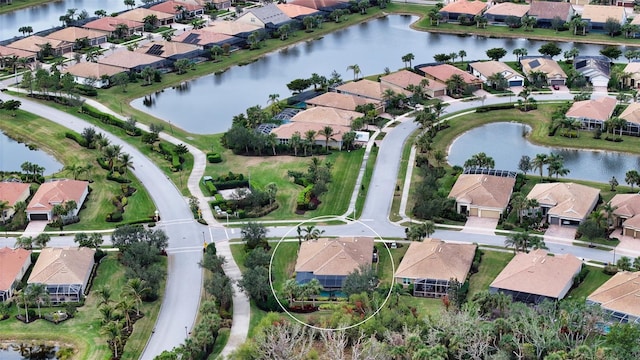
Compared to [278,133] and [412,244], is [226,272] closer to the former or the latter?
[412,244]

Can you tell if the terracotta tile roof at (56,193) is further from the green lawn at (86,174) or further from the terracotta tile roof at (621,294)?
the terracotta tile roof at (621,294)

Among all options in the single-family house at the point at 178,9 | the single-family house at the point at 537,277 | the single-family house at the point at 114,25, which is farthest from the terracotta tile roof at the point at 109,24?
the single-family house at the point at 537,277

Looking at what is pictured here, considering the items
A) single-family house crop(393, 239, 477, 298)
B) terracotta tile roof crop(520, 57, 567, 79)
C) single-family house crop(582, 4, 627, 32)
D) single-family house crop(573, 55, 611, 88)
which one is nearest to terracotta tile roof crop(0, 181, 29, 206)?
single-family house crop(393, 239, 477, 298)

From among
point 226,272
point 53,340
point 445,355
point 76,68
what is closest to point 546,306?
point 445,355

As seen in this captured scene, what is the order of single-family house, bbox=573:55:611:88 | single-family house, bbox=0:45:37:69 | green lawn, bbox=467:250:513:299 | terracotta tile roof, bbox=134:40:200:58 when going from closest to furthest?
green lawn, bbox=467:250:513:299 → single-family house, bbox=573:55:611:88 → single-family house, bbox=0:45:37:69 → terracotta tile roof, bbox=134:40:200:58

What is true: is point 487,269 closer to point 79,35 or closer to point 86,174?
point 86,174

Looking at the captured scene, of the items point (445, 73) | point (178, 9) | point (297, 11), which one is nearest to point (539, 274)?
point (445, 73)

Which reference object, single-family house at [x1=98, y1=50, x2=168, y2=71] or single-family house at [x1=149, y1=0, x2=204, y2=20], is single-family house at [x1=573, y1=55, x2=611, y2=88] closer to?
single-family house at [x1=98, y1=50, x2=168, y2=71]
